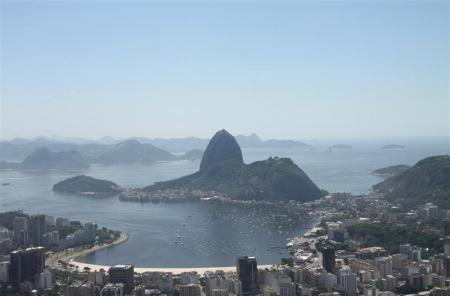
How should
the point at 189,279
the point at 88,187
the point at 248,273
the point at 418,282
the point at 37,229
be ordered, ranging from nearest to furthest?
the point at 418,282, the point at 248,273, the point at 189,279, the point at 37,229, the point at 88,187

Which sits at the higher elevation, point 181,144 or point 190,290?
point 181,144

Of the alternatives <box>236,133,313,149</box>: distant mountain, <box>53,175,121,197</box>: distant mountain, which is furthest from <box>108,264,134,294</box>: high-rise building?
<box>236,133,313,149</box>: distant mountain

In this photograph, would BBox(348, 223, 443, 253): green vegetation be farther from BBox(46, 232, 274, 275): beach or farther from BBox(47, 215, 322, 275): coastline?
BBox(46, 232, 274, 275): beach

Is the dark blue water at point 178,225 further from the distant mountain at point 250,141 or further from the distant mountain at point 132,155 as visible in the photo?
the distant mountain at point 250,141

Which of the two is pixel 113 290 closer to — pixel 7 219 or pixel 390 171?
pixel 7 219

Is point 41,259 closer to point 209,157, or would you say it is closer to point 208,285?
point 208,285

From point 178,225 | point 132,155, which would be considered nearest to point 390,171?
point 178,225

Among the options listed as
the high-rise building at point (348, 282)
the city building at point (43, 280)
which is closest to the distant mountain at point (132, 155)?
the city building at point (43, 280)
